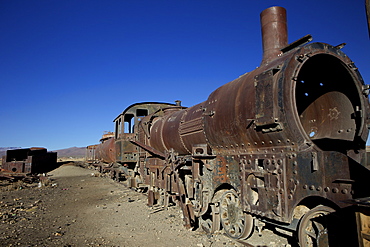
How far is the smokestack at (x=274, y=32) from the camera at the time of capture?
15.2 ft

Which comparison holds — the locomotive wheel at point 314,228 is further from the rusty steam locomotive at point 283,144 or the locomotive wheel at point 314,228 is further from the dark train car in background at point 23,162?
the dark train car in background at point 23,162

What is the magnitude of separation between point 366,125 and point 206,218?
3.71 metres

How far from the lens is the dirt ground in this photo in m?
4.86

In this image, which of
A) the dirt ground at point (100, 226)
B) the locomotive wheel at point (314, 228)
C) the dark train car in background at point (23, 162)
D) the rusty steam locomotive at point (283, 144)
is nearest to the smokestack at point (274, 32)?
the rusty steam locomotive at point (283, 144)

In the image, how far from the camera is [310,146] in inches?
123

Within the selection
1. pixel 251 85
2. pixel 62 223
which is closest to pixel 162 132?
pixel 62 223

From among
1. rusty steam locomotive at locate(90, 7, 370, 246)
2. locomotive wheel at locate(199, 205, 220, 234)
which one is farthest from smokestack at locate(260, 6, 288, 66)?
locomotive wheel at locate(199, 205, 220, 234)

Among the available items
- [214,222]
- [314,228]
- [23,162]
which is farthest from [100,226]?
[23,162]

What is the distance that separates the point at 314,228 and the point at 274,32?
347 cm

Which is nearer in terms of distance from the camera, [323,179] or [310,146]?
[323,179]

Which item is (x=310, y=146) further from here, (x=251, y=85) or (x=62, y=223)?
(x=62, y=223)

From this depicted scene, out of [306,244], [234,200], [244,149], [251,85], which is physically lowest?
[306,244]

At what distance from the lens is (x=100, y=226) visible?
611 centimetres

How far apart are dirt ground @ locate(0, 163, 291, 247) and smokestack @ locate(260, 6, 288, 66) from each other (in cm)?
350
